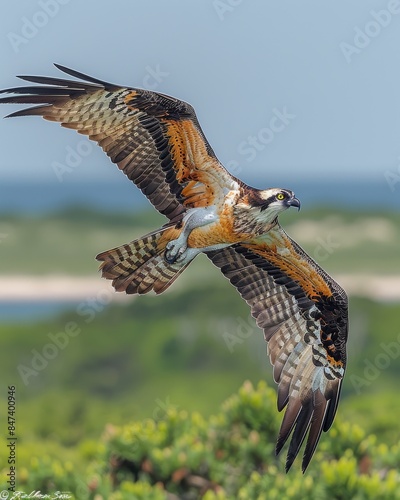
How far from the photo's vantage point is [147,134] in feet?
22.6

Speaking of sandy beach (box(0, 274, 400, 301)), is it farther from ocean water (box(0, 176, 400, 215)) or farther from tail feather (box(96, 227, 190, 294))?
tail feather (box(96, 227, 190, 294))

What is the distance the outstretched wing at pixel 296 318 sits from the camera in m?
7.73

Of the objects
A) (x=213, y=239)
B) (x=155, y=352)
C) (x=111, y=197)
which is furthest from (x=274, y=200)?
(x=111, y=197)

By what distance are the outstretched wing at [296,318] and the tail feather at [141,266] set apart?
0.81 metres

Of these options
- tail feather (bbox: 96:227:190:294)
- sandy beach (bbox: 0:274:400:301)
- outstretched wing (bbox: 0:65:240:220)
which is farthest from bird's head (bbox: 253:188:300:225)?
sandy beach (bbox: 0:274:400:301)

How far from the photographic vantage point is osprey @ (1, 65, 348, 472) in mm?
6727

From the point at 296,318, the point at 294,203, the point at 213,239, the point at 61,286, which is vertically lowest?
the point at 61,286

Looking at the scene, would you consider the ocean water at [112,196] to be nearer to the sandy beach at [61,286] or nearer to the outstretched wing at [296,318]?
the sandy beach at [61,286]

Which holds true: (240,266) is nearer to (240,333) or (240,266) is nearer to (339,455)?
(339,455)

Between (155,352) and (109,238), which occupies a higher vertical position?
(155,352)

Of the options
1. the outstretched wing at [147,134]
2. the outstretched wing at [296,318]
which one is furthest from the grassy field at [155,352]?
the outstretched wing at [147,134]

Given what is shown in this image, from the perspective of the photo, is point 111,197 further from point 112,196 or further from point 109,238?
point 109,238

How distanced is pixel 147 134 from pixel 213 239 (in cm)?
77

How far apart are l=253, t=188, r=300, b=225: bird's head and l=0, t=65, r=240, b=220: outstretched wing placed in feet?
0.74
